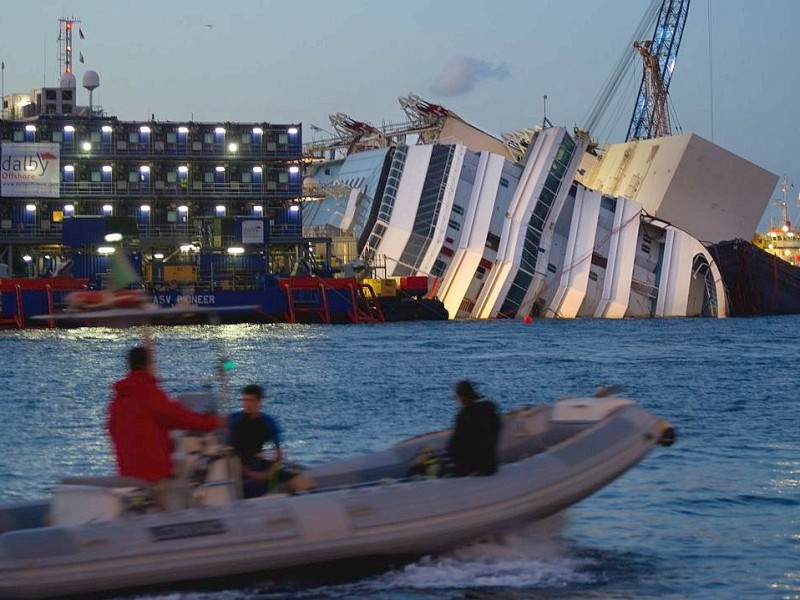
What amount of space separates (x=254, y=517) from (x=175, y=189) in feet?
258

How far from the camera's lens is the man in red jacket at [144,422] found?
45.3ft

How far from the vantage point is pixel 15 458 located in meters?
24.5

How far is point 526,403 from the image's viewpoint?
34.8 metres

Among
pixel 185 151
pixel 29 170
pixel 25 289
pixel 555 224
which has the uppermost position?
pixel 185 151

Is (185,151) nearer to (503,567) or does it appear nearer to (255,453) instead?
(255,453)

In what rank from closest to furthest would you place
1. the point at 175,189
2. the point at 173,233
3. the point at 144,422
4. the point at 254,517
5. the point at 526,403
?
the point at 254,517 → the point at 144,422 → the point at 526,403 → the point at 173,233 → the point at 175,189

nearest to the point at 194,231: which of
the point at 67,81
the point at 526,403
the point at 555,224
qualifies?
the point at 555,224

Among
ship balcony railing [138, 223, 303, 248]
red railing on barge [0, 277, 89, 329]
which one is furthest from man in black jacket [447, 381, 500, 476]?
ship balcony railing [138, 223, 303, 248]

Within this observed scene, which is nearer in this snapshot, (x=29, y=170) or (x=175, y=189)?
(x=29, y=170)

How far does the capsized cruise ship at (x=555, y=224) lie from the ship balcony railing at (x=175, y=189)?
5.63m

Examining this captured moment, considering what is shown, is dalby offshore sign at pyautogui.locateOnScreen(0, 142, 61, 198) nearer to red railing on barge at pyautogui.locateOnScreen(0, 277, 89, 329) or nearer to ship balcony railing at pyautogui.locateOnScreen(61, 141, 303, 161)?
ship balcony railing at pyautogui.locateOnScreen(61, 141, 303, 161)

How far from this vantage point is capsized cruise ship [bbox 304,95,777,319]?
79.6 metres

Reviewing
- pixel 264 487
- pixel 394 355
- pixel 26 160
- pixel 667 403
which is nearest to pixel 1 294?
pixel 26 160

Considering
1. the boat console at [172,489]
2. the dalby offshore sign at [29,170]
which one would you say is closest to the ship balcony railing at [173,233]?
the dalby offshore sign at [29,170]
